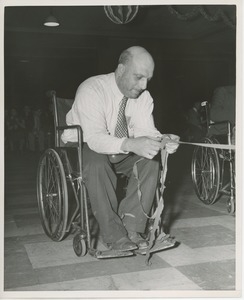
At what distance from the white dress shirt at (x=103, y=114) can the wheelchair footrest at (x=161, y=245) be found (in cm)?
47

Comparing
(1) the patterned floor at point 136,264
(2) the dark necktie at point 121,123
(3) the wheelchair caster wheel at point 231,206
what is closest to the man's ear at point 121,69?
(2) the dark necktie at point 121,123

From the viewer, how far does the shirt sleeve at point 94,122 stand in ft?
5.80

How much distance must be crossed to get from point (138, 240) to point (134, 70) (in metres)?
0.82

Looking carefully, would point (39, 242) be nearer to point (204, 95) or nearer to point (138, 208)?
point (138, 208)

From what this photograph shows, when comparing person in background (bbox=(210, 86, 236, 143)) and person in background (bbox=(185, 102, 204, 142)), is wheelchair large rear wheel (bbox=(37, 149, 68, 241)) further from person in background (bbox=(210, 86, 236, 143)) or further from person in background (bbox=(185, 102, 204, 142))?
person in background (bbox=(185, 102, 204, 142))

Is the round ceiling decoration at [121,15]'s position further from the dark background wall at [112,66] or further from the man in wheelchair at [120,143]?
the dark background wall at [112,66]

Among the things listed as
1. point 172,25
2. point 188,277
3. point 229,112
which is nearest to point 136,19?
point 172,25

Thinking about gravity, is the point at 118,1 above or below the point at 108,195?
above

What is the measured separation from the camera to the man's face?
1.83m

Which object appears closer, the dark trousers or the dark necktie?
the dark trousers

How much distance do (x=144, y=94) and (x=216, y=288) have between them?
3.50 ft

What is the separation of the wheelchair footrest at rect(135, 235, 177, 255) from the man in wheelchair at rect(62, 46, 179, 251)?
4 centimetres

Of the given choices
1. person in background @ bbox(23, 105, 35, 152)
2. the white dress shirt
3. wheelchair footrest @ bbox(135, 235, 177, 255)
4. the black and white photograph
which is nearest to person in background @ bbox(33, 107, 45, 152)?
person in background @ bbox(23, 105, 35, 152)

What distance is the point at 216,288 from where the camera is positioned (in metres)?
1.48
